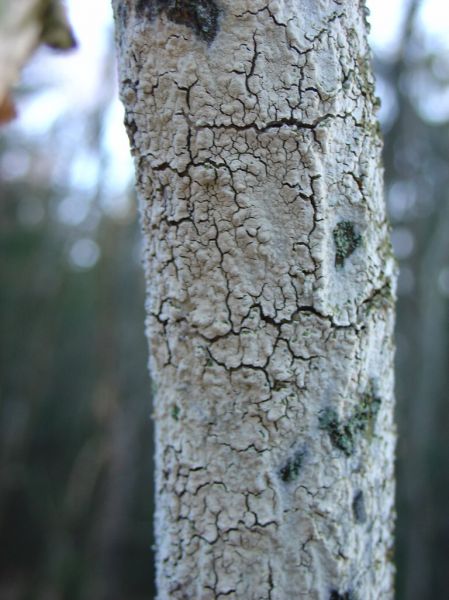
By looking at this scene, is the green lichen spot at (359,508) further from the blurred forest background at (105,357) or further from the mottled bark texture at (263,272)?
the blurred forest background at (105,357)

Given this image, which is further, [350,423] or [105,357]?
[105,357]

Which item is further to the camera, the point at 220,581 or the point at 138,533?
the point at 138,533

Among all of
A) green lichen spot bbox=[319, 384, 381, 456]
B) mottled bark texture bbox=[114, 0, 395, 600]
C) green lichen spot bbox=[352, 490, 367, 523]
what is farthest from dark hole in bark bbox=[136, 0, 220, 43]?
green lichen spot bbox=[352, 490, 367, 523]

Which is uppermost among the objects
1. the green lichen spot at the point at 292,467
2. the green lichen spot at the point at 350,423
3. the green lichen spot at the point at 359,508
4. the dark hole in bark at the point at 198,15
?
the dark hole in bark at the point at 198,15

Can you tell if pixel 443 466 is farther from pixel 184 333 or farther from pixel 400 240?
pixel 184 333

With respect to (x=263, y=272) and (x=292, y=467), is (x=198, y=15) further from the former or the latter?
(x=292, y=467)

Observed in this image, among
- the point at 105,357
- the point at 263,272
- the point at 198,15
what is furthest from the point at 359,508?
the point at 105,357

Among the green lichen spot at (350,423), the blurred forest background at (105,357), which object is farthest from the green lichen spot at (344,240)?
the blurred forest background at (105,357)

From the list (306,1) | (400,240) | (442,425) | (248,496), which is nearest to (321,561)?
(248,496)
